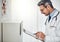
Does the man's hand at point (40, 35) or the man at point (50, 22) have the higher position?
the man at point (50, 22)

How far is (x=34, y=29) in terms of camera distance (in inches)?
73.3

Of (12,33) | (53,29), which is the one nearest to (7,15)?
(12,33)

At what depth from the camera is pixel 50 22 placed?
186cm

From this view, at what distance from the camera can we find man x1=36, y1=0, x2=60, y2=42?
1.83m

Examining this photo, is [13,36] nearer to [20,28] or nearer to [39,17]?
[20,28]

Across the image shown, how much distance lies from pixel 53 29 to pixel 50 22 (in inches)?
5.1

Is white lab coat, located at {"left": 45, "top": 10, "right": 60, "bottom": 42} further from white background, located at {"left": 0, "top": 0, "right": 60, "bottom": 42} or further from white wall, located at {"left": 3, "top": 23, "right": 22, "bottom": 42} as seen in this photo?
white wall, located at {"left": 3, "top": 23, "right": 22, "bottom": 42}

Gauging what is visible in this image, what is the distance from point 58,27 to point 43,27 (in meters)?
0.25

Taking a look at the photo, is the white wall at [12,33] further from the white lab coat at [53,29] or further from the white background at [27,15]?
the white lab coat at [53,29]

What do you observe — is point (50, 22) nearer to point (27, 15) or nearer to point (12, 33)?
point (27, 15)

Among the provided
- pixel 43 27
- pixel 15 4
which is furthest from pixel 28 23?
pixel 15 4

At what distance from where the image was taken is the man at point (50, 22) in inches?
71.9

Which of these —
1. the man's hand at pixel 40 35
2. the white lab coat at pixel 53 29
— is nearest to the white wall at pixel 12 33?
the man's hand at pixel 40 35

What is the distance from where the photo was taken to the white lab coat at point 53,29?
1.83m
